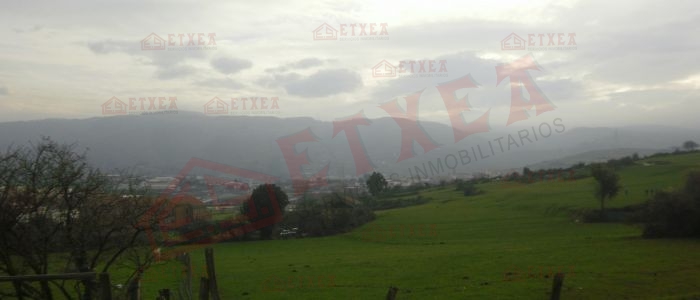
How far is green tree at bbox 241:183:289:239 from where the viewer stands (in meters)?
57.8

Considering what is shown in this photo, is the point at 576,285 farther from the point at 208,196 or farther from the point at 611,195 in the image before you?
the point at 208,196

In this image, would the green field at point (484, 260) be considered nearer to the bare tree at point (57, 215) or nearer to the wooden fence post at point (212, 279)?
the wooden fence post at point (212, 279)

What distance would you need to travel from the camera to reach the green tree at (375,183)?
9344 centimetres

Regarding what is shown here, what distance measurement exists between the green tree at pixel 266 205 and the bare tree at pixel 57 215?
42489 millimetres

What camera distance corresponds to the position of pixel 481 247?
112ft

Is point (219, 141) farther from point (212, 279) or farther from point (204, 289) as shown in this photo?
point (204, 289)

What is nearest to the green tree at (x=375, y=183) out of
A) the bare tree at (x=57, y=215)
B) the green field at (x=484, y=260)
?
the green field at (x=484, y=260)

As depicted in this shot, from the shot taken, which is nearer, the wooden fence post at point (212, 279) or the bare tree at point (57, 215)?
the bare tree at point (57, 215)

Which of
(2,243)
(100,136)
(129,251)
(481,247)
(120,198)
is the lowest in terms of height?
(481,247)

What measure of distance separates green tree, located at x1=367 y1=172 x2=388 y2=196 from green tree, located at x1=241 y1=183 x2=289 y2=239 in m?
34.0

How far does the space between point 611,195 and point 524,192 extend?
18.7 m

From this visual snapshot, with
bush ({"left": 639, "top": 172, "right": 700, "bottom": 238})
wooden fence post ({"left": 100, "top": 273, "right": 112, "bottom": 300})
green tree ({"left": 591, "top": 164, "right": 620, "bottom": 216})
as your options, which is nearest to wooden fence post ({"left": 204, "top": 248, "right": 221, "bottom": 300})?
wooden fence post ({"left": 100, "top": 273, "right": 112, "bottom": 300})

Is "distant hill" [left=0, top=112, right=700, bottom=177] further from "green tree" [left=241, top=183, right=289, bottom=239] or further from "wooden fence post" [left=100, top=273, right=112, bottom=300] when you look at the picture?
"wooden fence post" [left=100, top=273, right=112, bottom=300]

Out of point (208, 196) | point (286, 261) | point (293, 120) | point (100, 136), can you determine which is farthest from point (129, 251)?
point (293, 120)
